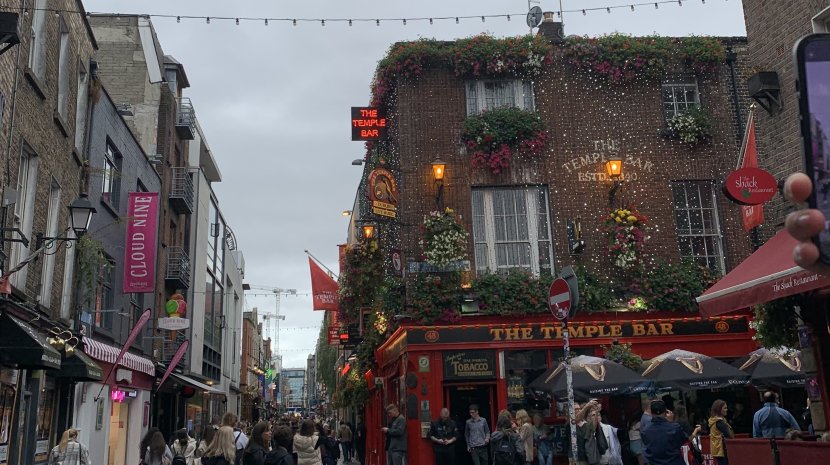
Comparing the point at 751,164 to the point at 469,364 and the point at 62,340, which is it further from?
the point at 62,340

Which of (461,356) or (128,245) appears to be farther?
(128,245)

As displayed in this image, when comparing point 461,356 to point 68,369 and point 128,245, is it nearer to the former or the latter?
point 68,369

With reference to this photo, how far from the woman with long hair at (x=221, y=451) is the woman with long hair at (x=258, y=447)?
0.19 metres

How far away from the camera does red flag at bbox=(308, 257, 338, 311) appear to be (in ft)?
84.8

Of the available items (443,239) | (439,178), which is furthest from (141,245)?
(443,239)

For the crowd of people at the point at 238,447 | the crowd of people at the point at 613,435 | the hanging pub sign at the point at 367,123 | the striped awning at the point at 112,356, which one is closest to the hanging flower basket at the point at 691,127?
the crowd of people at the point at 613,435

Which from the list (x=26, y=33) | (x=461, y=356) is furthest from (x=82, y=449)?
(x=461, y=356)

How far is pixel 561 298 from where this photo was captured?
9008 mm

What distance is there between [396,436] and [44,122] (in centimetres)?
982

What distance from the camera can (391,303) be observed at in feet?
65.4

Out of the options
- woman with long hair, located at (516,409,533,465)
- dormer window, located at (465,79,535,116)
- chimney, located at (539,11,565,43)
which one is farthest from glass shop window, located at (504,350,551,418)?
chimney, located at (539,11,565,43)

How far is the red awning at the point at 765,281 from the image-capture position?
26.2 ft

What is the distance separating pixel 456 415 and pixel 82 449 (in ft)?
31.8

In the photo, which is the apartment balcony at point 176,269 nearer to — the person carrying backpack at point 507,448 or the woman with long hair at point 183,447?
the woman with long hair at point 183,447
